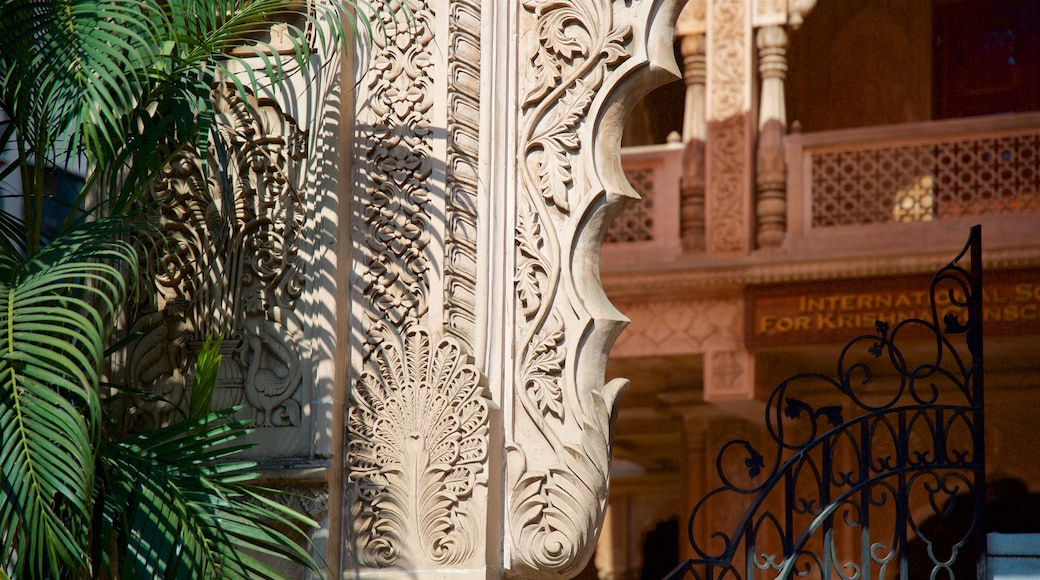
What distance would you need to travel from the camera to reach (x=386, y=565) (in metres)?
3.52

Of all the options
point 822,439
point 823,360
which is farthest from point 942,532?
point 822,439

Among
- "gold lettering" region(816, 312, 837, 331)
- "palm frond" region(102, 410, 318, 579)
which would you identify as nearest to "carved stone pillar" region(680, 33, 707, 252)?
"gold lettering" region(816, 312, 837, 331)

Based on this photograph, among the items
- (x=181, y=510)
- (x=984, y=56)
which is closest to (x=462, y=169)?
(x=181, y=510)

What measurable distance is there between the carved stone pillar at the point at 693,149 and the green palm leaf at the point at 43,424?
690 centimetres

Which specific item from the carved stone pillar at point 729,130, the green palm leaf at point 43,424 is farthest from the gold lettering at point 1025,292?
the green palm leaf at point 43,424

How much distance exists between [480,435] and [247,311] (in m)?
0.73

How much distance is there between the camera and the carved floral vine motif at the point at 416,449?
11.5 feet

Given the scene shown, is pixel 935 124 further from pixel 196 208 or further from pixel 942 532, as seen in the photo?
pixel 196 208

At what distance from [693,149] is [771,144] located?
21.7 inches

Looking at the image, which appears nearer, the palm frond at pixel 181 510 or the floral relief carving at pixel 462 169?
the palm frond at pixel 181 510

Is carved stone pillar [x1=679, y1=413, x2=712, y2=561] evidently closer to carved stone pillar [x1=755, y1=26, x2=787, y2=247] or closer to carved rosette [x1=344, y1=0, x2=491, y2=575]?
carved stone pillar [x1=755, y1=26, x2=787, y2=247]

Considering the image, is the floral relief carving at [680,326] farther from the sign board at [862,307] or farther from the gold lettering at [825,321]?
the gold lettering at [825,321]

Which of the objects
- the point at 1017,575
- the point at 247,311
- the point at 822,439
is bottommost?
the point at 1017,575

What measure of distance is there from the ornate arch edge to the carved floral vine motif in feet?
0.50
